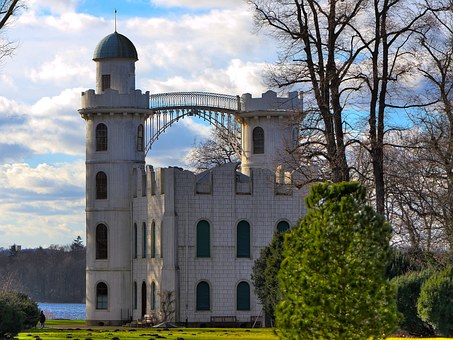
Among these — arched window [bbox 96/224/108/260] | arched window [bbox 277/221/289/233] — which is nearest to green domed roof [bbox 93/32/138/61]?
arched window [bbox 96/224/108/260]

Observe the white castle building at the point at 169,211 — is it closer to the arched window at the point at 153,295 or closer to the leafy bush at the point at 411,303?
the arched window at the point at 153,295

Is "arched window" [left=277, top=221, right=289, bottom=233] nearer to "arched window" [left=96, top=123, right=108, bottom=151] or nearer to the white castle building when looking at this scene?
the white castle building

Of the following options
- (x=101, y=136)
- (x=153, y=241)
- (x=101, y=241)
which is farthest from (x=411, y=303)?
(x=101, y=136)

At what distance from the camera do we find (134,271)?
6881 centimetres

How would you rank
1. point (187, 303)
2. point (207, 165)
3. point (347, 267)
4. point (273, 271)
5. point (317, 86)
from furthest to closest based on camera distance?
1. point (207, 165)
2. point (187, 303)
3. point (273, 271)
4. point (317, 86)
5. point (347, 267)

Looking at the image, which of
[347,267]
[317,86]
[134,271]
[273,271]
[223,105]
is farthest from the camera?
[223,105]

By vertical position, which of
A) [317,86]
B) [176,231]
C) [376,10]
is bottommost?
[176,231]

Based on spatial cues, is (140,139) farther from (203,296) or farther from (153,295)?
(203,296)

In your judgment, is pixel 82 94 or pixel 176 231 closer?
pixel 176 231

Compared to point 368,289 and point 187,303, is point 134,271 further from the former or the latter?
point 368,289

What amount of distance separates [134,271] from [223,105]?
40.1ft

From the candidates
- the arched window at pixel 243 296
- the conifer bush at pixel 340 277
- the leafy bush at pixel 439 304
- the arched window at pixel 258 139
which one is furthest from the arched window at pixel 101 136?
the conifer bush at pixel 340 277

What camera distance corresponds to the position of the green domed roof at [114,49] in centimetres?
7175

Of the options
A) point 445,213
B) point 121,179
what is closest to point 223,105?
point 121,179
